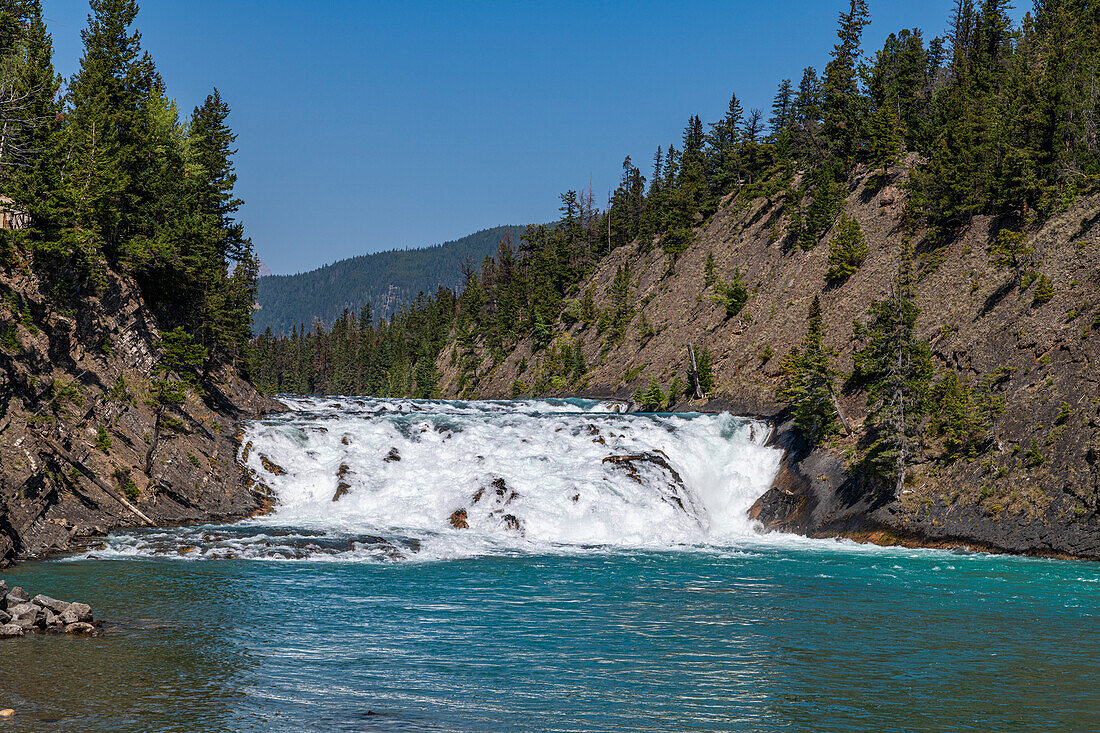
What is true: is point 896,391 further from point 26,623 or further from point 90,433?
point 90,433

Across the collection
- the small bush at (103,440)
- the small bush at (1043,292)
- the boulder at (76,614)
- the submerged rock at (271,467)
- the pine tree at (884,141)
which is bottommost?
the boulder at (76,614)

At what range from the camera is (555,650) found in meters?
16.2

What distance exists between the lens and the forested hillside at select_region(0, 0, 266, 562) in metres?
28.7

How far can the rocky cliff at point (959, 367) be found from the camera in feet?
98.2

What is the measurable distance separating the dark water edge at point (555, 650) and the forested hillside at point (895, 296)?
7.32 metres

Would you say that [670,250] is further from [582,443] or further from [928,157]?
[582,443]

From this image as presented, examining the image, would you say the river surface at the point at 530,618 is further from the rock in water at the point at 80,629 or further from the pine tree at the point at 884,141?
the pine tree at the point at 884,141

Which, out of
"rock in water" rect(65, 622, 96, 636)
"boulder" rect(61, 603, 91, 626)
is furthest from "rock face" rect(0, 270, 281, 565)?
"rock in water" rect(65, 622, 96, 636)

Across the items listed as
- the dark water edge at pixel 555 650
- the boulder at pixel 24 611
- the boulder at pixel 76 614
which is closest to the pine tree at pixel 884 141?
the dark water edge at pixel 555 650

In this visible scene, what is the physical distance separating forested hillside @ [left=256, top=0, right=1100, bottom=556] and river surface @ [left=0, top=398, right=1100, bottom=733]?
13.3 feet

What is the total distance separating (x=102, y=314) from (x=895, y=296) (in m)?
36.8

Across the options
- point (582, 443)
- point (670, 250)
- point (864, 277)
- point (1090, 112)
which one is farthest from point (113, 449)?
point (670, 250)

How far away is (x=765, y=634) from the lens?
17.8 metres

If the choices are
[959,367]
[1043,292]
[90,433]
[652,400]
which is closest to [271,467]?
[90,433]
